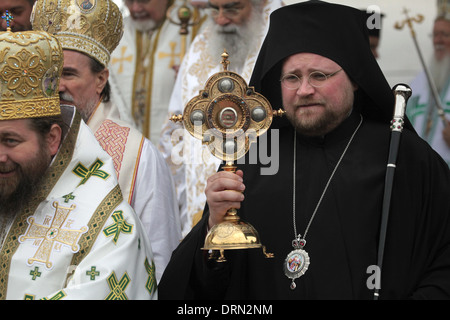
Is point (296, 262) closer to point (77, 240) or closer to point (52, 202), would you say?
point (77, 240)

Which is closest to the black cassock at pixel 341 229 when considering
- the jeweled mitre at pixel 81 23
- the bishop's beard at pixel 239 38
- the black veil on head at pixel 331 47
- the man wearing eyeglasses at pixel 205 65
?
the black veil on head at pixel 331 47

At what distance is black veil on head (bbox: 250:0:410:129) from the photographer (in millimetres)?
5164

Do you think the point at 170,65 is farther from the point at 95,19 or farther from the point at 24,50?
the point at 24,50

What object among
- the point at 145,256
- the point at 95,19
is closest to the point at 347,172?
the point at 145,256

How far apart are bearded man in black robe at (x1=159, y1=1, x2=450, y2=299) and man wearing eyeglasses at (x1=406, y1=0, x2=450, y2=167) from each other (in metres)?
2.99

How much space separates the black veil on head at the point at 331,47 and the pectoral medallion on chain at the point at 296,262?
0.86 m

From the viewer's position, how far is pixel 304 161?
17.4 feet

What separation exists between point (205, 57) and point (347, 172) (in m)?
3.29

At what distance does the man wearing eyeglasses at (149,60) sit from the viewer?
9.36 meters

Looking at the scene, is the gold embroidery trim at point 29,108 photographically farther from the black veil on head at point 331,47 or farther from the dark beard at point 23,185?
the black veil on head at point 331,47

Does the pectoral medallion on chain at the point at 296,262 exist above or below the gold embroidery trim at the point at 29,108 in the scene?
below

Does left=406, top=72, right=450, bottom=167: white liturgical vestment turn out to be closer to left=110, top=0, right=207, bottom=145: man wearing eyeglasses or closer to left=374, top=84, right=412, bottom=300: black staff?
left=110, top=0, right=207, bottom=145: man wearing eyeglasses

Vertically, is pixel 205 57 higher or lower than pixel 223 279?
higher
